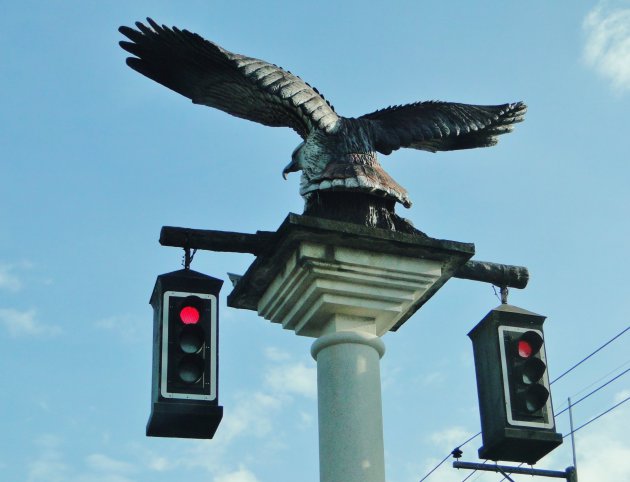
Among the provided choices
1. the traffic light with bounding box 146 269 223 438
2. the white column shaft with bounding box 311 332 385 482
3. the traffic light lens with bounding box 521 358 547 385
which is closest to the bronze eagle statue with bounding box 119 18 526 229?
the white column shaft with bounding box 311 332 385 482

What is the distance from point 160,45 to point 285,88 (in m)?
0.97

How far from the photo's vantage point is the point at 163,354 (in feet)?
25.5

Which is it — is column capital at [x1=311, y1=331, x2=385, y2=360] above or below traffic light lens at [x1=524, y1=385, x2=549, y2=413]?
above

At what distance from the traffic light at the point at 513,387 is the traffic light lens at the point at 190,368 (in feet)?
6.37

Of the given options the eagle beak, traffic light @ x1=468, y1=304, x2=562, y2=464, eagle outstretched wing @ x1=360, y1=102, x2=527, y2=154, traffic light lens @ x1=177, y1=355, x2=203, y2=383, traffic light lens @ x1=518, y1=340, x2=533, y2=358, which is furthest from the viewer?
eagle outstretched wing @ x1=360, y1=102, x2=527, y2=154

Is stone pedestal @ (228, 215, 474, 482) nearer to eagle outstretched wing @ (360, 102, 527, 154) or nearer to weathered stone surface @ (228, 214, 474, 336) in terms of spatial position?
weathered stone surface @ (228, 214, 474, 336)

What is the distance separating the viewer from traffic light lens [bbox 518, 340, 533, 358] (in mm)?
8430

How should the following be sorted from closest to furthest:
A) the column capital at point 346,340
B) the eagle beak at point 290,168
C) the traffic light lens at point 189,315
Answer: the traffic light lens at point 189,315 < the column capital at point 346,340 < the eagle beak at point 290,168

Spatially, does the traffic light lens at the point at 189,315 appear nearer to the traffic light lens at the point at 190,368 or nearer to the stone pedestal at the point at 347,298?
the traffic light lens at the point at 190,368

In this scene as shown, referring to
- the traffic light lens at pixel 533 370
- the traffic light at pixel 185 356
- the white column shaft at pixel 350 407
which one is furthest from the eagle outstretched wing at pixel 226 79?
the traffic light lens at pixel 533 370

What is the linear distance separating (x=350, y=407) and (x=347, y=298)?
2.50ft

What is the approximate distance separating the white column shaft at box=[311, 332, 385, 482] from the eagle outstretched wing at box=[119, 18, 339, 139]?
166cm

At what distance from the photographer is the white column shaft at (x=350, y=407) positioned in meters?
7.86

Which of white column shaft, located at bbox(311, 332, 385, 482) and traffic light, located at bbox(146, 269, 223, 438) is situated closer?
traffic light, located at bbox(146, 269, 223, 438)
